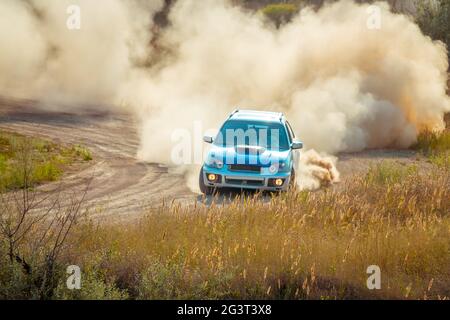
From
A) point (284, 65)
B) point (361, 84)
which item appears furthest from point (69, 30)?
point (361, 84)

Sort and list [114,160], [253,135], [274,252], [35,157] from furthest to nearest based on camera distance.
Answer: [114,160], [35,157], [253,135], [274,252]

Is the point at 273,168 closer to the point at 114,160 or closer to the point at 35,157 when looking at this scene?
the point at 114,160

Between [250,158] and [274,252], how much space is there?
17.1 ft

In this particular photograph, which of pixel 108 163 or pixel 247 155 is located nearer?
pixel 247 155

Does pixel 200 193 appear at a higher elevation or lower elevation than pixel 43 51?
lower

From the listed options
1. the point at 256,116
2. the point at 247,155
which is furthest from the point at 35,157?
the point at 247,155

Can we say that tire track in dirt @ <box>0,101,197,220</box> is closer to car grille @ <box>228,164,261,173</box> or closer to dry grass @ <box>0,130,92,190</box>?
dry grass @ <box>0,130,92,190</box>

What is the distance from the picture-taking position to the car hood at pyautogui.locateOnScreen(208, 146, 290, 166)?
49.1ft

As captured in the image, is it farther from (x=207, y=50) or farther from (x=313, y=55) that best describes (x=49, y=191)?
(x=207, y=50)

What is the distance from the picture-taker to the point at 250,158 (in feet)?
49.2

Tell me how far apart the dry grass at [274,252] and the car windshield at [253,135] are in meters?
2.89

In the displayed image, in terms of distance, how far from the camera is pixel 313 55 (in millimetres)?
26141

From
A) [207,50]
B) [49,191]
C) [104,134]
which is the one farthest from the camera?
[207,50]

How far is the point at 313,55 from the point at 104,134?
820cm
